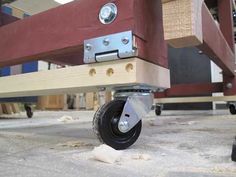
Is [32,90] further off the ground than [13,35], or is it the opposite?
[13,35]

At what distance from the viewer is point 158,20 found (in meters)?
0.68

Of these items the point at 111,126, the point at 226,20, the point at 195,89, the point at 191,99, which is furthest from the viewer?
the point at 191,99

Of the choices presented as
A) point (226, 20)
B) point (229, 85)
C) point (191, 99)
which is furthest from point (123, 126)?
point (191, 99)

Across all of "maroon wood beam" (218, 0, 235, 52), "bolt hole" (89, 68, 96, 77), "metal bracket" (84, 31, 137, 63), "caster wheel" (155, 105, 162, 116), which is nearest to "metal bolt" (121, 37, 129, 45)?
"metal bracket" (84, 31, 137, 63)

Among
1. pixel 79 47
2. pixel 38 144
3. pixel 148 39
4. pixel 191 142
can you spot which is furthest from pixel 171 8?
pixel 38 144

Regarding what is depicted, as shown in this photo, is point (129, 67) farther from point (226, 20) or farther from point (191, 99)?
point (191, 99)

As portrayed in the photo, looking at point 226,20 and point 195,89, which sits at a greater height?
point 226,20

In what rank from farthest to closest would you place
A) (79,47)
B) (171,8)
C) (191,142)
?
(191,142), (79,47), (171,8)

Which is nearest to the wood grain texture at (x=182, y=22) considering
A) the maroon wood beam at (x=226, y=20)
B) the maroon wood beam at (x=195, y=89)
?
the maroon wood beam at (x=226, y=20)

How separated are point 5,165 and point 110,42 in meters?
0.32

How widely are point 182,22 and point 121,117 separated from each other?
0.76ft

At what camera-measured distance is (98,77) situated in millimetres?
632

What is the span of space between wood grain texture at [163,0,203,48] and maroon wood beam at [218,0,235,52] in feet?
3.35

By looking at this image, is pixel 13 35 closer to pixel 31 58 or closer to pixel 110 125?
pixel 31 58
